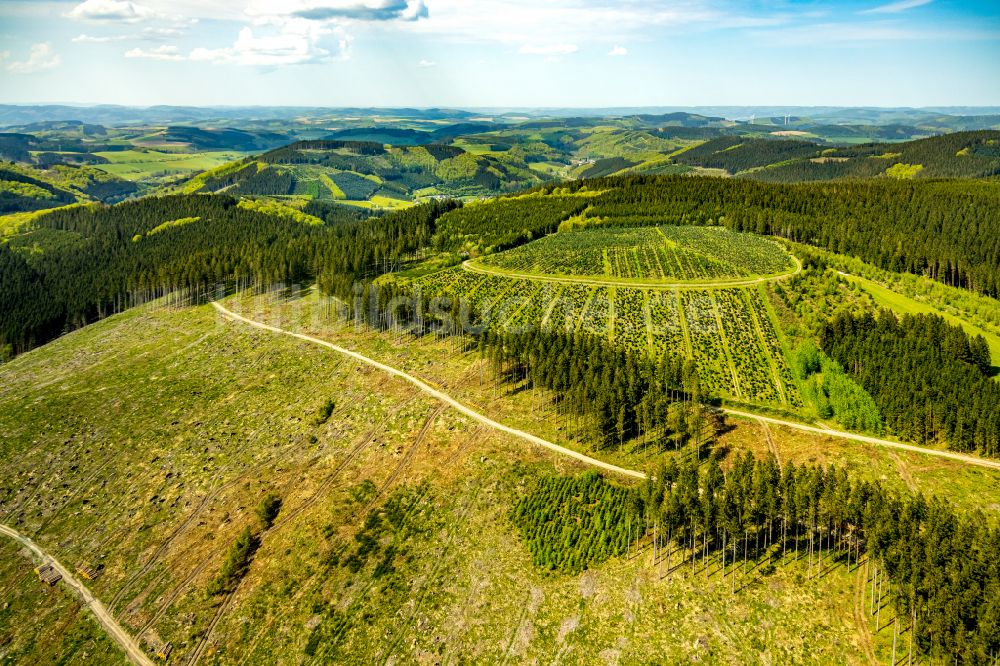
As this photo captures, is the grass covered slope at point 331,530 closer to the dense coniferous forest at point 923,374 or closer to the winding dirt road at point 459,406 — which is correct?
the winding dirt road at point 459,406

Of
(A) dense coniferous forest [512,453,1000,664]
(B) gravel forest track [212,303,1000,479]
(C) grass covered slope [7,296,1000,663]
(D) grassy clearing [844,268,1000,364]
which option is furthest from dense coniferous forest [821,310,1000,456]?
(C) grass covered slope [7,296,1000,663]

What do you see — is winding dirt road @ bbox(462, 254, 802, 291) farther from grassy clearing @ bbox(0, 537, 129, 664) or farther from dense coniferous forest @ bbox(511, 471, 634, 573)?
grassy clearing @ bbox(0, 537, 129, 664)

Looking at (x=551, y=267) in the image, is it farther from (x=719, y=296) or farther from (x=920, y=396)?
(x=920, y=396)

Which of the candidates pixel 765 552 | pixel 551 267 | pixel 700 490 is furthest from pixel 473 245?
pixel 765 552

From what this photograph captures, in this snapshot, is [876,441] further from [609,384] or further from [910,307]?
[910,307]

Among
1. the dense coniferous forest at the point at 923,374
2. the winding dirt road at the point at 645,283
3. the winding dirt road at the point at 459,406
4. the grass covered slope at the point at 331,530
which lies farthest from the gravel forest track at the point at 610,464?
the winding dirt road at the point at 645,283

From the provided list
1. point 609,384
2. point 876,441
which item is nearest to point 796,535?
point 876,441

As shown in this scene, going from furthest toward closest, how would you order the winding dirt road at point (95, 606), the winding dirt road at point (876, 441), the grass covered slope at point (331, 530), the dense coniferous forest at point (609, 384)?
1. the dense coniferous forest at point (609, 384)
2. the winding dirt road at point (876, 441)
3. the winding dirt road at point (95, 606)
4. the grass covered slope at point (331, 530)
